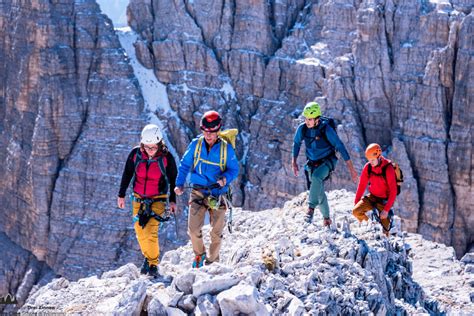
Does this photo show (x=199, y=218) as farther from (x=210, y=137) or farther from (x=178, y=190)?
→ (x=210, y=137)

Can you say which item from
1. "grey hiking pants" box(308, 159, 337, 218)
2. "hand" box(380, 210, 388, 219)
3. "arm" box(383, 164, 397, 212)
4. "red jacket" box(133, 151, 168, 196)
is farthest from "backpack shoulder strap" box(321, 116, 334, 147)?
"red jacket" box(133, 151, 168, 196)

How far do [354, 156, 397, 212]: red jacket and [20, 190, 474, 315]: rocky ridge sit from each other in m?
0.83

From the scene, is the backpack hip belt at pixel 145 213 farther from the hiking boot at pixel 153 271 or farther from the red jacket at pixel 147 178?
the hiking boot at pixel 153 271

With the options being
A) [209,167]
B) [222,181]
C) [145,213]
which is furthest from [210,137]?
[145,213]

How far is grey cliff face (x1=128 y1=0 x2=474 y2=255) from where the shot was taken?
4862 cm

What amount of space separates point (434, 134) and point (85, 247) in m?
32.6

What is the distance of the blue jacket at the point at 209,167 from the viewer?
1210 cm

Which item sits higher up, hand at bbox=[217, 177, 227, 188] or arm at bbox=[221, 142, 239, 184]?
arm at bbox=[221, 142, 239, 184]

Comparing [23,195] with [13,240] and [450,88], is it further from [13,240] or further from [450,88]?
[450,88]

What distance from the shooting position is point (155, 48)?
6112cm

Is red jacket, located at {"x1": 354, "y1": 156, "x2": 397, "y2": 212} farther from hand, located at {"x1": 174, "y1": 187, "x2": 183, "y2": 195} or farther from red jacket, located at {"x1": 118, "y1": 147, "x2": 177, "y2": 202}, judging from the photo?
red jacket, located at {"x1": 118, "y1": 147, "x2": 177, "y2": 202}

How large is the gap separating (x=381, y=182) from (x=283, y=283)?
18.1ft

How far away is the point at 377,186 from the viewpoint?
15.3 meters

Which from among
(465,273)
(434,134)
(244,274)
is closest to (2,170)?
(434,134)
